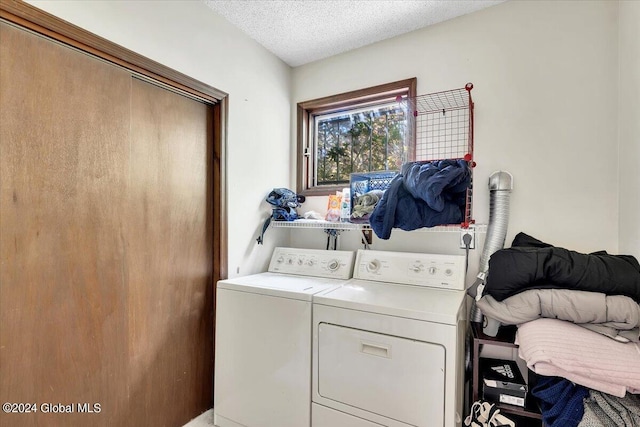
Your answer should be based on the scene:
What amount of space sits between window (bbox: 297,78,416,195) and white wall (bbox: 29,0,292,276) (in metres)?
0.18

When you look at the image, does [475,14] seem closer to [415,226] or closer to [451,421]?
[415,226]

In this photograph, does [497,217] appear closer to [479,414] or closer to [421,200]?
[421,200]

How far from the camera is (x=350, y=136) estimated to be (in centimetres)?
249

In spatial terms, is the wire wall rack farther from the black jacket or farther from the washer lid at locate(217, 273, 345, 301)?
the washer lid at locate(217, 273, 345, 301)

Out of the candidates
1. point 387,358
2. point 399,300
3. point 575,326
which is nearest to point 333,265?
point 399,300

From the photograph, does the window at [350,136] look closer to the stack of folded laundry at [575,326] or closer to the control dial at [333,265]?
the control dial at [333,265]

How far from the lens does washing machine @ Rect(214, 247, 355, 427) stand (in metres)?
1.54

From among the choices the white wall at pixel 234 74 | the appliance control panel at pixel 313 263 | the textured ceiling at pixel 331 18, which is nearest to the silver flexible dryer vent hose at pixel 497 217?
the appliance control panel at pixel 313 263

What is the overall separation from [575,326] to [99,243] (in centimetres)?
207

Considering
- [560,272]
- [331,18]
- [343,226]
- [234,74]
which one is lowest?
[560,272]

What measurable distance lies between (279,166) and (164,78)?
104 cm

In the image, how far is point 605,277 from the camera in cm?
120

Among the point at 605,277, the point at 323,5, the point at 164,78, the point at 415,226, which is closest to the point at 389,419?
the point at 415,226

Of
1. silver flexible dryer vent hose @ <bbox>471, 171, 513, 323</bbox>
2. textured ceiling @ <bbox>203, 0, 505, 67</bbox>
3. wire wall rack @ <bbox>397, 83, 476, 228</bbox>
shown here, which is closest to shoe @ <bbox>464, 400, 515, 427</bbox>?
silver flexible dryer vent hose @ <bbox>471, 171, 513, 323</bbox>
